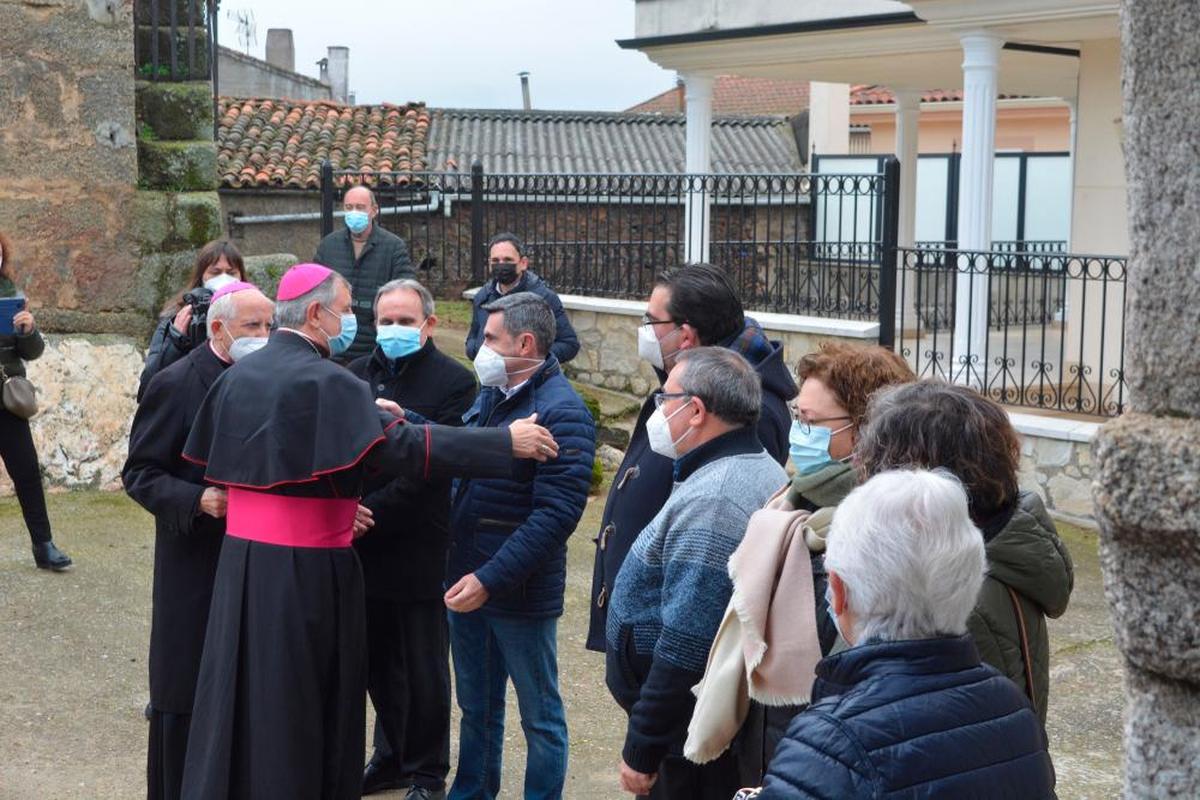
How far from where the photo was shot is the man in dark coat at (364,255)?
8.92 m

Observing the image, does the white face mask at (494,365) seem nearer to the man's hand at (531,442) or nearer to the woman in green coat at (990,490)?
the man's hand at (531,442)

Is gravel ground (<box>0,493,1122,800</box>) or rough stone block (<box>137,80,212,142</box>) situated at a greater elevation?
rough stone block (<box>137,80,212,142</box>)

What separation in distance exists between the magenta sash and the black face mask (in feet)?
14.7

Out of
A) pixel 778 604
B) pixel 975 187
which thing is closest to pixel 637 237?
pixel 975 187

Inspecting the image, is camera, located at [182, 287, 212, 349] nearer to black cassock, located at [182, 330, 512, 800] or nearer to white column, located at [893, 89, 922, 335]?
black cassock, located at [182, 330, 512, 800]

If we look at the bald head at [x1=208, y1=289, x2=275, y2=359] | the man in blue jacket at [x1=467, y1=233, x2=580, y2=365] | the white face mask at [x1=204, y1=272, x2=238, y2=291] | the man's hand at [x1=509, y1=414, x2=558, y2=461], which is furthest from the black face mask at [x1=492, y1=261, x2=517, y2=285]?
the man's hand at [x1=509, y1=414, x2=558, y2=461]

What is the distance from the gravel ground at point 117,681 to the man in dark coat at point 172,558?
0.70 m

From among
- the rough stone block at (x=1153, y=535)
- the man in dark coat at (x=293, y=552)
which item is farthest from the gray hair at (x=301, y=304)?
the rough stone block at (x=1153, y=535)

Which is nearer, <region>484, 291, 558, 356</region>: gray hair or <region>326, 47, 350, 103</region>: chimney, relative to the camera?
<region>484, 291, 558, 356</region>: gray hair

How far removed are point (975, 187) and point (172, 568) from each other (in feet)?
24.1

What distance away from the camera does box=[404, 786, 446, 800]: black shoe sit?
193 inches

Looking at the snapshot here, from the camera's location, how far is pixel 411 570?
4918 millimetres

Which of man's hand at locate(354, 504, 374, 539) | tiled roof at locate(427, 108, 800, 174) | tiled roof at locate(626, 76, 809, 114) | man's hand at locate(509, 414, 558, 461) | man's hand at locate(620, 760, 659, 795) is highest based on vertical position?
tiled roof at locate(626, 76, 809, 114)

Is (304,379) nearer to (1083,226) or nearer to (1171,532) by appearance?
(1171,532)
